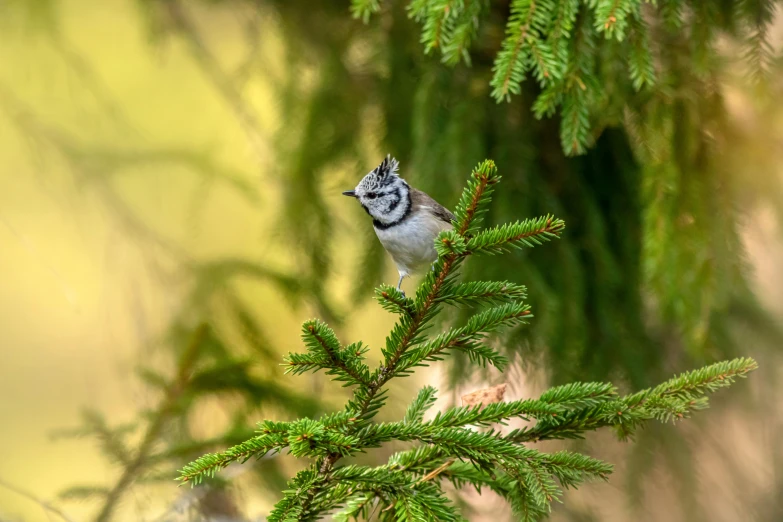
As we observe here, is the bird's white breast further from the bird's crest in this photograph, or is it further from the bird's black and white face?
the bird's crest

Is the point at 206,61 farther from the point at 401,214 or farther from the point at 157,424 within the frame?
the point at 157,424

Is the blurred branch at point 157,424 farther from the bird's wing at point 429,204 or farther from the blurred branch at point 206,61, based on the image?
the blurred branch at point 206,61

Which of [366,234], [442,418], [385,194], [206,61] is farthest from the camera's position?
[206,61]

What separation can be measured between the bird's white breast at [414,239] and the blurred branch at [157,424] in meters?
0.56

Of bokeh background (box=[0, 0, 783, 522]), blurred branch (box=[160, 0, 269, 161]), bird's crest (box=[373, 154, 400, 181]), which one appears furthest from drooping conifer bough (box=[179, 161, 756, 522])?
blurred branch (box=[160, 0, 269, 161])

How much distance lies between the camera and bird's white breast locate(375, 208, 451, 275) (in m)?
2.06

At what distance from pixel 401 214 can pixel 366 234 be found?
24.3 inches

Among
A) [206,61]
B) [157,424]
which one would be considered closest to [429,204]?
[157,424]

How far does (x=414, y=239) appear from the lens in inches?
80.9

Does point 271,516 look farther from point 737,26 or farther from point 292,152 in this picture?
point 292,152

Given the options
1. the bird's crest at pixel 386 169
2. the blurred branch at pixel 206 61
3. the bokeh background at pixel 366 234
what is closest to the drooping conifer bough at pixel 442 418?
the bokeh background at pixel 366 234

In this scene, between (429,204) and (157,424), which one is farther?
(429,204)

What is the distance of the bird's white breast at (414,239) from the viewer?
2.06 meters

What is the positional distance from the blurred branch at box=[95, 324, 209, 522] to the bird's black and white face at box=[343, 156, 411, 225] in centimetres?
56
